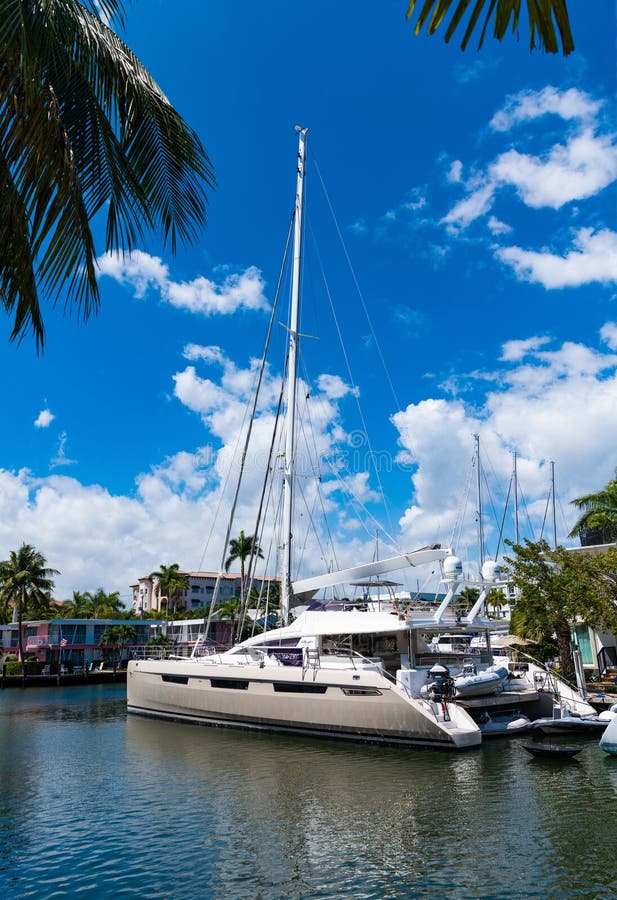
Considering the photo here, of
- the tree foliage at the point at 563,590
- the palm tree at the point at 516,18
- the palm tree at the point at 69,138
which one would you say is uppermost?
the palm tree at the point at 69,138

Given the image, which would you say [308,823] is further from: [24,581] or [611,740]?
[24,581]

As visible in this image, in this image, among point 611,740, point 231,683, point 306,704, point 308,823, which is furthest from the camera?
point 231,683

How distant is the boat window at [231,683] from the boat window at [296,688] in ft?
5.25

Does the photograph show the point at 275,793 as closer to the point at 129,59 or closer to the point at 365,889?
the point at 365,889

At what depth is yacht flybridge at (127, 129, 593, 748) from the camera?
19078 millimetres

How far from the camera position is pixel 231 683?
77.7 feet

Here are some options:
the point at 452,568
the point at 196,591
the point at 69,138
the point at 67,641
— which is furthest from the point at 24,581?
the point at 69,138

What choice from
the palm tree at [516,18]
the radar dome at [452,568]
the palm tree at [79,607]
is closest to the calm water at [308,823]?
the radar dome at [452,568]

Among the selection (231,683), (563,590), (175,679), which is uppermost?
(563,590)

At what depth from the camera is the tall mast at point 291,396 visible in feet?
83.2

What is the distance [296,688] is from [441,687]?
4.99 meters

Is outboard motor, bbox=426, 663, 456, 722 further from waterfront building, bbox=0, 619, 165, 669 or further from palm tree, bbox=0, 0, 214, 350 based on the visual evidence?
waterfront building, bbox=0, 619, 165, 669

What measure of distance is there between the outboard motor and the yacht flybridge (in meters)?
0.03

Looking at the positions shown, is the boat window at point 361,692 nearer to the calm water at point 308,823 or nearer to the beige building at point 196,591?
the calm water at point 308,823
